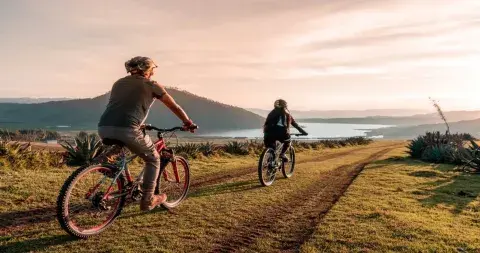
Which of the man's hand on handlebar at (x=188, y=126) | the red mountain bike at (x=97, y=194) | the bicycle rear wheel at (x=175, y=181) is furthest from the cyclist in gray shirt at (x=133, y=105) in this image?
the bicycle rear wheel at (x=175, y=181)

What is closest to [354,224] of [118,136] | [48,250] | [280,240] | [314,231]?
[314,231]

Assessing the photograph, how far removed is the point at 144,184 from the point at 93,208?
821mm

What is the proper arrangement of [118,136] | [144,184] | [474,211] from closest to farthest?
[118,136], [144,184], [474,211]

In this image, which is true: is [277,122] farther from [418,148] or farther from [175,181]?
[418,148]

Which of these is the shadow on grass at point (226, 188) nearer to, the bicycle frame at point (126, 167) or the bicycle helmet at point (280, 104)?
the bicycle frame at point (126, 167)

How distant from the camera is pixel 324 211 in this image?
736 cm

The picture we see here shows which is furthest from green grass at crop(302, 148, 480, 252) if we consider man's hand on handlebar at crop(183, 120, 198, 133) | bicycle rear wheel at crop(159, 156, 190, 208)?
bicycle rear wheel at crop(159, 156, 190, 208)

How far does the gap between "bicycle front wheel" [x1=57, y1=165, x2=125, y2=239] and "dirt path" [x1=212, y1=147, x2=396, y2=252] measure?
180 cm

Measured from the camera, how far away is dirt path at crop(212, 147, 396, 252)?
5.34 meters

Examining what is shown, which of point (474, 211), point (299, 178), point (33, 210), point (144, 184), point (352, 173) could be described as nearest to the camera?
point (144, 184)

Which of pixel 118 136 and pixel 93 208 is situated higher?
pixel 118 136

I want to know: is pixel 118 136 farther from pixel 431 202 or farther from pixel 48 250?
pixel 431 202

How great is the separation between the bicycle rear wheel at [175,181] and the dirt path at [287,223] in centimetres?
157

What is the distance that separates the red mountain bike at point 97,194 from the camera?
4.89 metres
